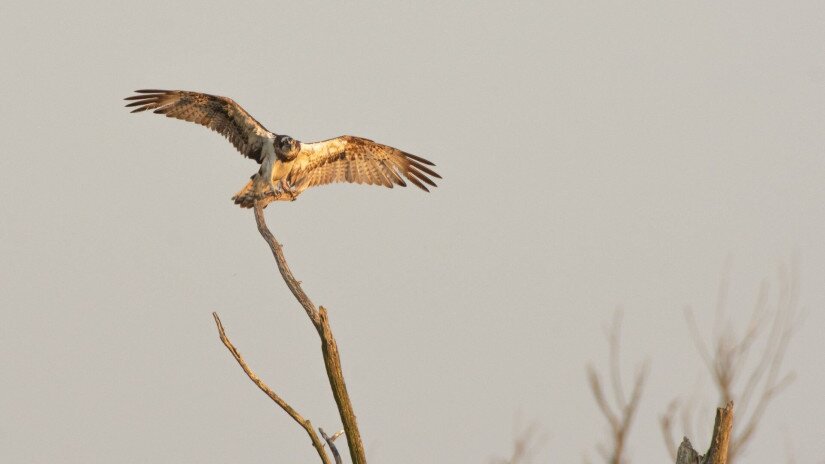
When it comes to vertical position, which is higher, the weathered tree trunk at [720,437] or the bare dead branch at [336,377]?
the bare dead branch at [336,377]

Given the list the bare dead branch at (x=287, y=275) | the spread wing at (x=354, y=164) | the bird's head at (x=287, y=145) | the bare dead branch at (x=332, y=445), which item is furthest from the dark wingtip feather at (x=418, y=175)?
the bare dead branch at (x=332, y=445)

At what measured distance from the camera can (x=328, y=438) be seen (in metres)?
9.68

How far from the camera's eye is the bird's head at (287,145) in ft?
40.8

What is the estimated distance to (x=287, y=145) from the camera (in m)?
12.4

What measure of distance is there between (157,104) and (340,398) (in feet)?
16.9

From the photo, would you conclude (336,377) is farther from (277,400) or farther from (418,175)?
(418,175)

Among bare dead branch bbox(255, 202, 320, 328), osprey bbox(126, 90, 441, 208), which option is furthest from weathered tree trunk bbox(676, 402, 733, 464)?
osprey bbox(126, 90, 441, 208)

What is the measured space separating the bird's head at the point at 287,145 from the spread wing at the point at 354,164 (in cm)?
22

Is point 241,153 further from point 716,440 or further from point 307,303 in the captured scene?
point 716,440

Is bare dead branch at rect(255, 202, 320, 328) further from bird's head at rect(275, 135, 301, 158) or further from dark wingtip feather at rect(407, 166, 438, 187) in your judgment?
dark wingtip feather at rect(407, 166, 438, 187)

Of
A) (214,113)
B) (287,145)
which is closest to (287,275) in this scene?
(287,145)

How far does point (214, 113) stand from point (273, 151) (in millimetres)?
967

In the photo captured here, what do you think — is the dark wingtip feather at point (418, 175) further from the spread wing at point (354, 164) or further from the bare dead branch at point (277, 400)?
the bare dead branch at point (277, 400)

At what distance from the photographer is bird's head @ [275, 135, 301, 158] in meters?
12.4
